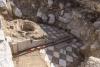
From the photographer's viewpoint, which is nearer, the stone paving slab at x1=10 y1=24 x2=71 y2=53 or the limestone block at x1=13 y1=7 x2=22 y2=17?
the stone paving slab at x1=10 y1=24 x2=71 y2=53

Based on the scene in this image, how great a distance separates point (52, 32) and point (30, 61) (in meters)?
1.02

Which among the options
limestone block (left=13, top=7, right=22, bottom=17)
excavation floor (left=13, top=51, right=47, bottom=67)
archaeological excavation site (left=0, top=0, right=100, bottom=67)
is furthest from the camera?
limestone block (left=13, top=7, right=22, bottom=17)

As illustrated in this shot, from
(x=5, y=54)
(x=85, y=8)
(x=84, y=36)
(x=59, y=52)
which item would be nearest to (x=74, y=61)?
(x=59, y=52)

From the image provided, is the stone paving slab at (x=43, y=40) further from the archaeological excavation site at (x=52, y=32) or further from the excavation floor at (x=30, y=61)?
the excavation floor at (x=30, y=61)

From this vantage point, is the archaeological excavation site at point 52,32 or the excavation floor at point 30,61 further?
the archaeological excavation site at point 52,32

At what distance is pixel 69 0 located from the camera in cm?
487

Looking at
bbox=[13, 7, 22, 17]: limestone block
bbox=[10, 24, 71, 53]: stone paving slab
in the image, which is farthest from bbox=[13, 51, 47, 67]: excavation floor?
bbox=[13, 7, 22, 17]: limestone block

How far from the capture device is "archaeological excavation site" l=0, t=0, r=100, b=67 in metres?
3.63

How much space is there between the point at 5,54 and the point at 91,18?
2469mm

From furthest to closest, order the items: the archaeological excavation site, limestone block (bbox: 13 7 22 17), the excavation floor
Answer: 1. limestone block (bbox: 13 7 22 17)
2. the archaeological excavation site
3. the excavation floor

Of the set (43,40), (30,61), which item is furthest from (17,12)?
(30,61)

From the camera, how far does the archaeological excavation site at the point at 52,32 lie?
3.63 m

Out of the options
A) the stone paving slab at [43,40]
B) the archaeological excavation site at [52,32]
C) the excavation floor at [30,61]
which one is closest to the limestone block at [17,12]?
the archaeological excavation site at [52,32]

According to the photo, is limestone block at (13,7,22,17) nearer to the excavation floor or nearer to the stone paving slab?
the stone paving slab
